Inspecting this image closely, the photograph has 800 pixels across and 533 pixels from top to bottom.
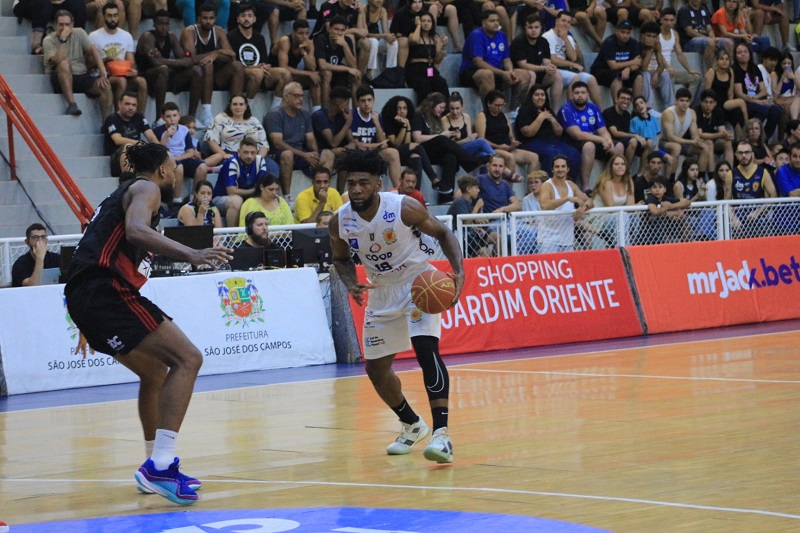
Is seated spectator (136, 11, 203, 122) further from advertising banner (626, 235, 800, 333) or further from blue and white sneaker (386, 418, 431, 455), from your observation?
blue and white sneaker (386, 418, 431, 455)

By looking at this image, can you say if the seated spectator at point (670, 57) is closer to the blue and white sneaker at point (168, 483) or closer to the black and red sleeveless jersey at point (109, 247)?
the black and red sleeveless jersey at point (109, 247)

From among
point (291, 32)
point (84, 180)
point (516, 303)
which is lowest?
point (516, 303)

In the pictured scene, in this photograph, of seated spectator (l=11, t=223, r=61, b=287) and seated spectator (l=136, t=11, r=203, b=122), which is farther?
seated spectator (l=136, t=11, r=203, b=122)

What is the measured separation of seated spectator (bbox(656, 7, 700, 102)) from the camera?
2429 cm

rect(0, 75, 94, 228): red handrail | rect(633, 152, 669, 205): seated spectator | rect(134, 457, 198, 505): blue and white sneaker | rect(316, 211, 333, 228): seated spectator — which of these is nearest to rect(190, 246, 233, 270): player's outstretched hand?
rect(134, 457, 198, 505): blue and white sneaker

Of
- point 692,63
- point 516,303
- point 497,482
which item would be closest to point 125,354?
point 497,482

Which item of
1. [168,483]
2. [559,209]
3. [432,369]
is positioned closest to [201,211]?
[559,209]

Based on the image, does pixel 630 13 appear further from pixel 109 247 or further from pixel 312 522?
pixel 312 522

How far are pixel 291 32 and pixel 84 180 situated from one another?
4.85m

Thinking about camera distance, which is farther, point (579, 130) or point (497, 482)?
point (579, 130)

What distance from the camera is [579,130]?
2158cm

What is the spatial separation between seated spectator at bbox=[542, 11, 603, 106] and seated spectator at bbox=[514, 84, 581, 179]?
126 centimetres

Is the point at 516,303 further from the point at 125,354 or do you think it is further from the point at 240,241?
the point at 125,354

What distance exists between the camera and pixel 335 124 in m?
19.6
